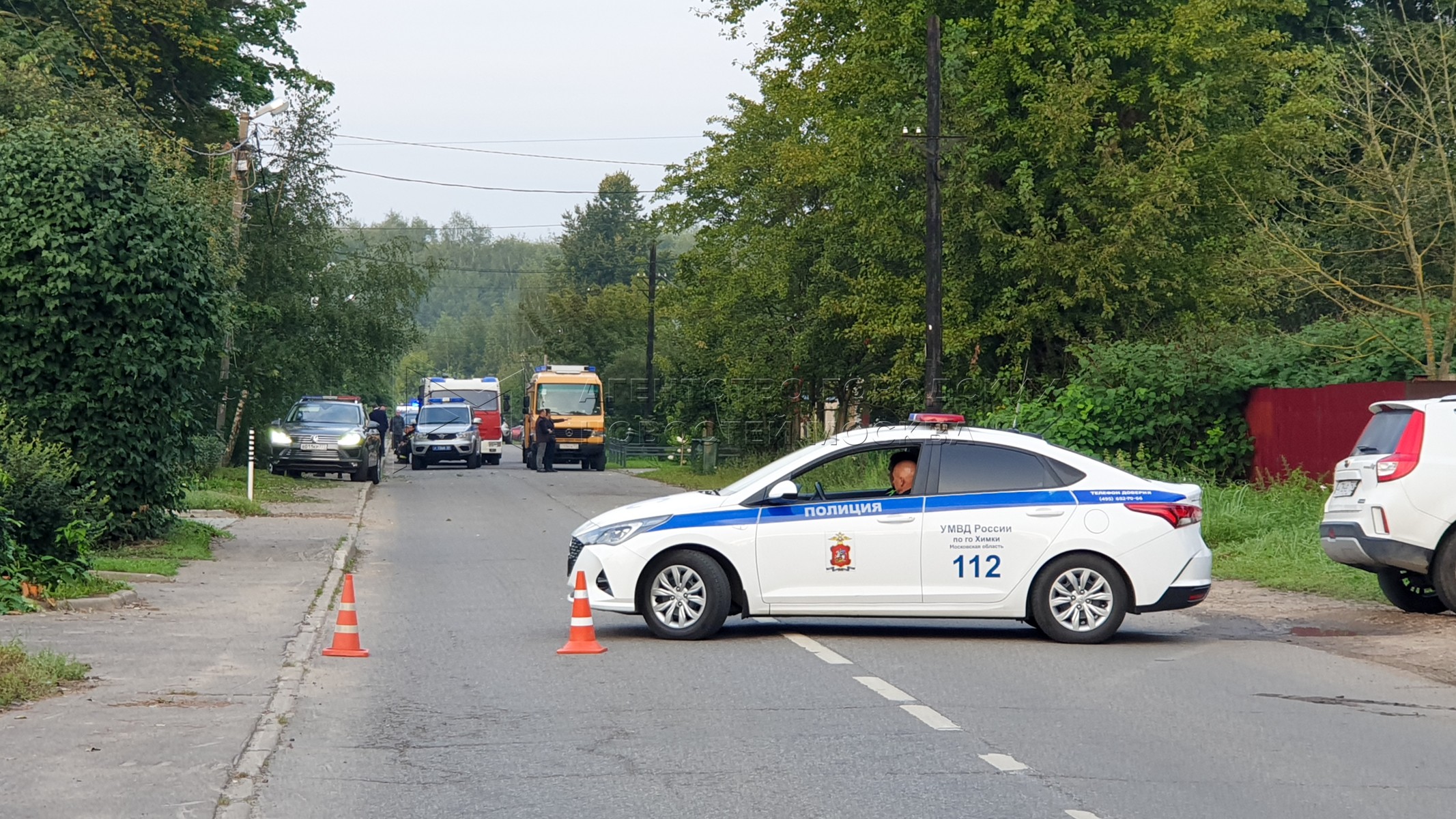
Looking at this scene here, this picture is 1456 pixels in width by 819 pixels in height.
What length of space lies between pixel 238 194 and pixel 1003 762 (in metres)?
27.8

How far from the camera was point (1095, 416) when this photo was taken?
2398cm

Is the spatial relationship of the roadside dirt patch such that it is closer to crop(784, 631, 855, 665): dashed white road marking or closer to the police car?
the police car

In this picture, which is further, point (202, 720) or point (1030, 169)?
point (1030, 169)

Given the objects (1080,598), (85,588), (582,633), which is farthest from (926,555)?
(85,588)

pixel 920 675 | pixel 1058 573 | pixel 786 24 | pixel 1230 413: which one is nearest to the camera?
pixel 920 675


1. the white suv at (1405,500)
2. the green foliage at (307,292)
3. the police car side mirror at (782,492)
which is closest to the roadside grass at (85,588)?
the police car side mirror at (782,492)

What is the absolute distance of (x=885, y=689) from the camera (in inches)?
385

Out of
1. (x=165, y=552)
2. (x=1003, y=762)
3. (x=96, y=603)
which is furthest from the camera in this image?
(x=165, y=552)

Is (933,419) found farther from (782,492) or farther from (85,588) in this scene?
(85,588)

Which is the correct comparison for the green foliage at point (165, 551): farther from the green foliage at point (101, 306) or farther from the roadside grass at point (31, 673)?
the roadside grass at point (31, 673)

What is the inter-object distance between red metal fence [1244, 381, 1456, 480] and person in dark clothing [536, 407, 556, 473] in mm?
30606

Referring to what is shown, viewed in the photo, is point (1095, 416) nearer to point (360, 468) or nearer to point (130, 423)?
point (130, 423)

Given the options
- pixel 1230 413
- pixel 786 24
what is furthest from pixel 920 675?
pixel 786 24

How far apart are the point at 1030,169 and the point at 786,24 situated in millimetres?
9098
